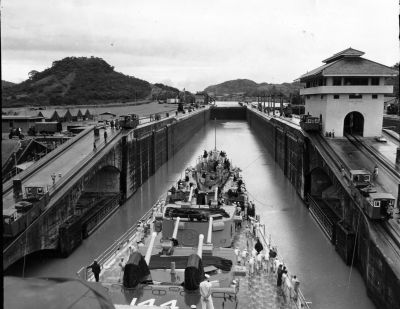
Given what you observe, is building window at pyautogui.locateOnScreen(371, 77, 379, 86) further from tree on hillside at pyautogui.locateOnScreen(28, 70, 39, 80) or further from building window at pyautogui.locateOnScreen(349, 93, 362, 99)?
tree on hillside at pyautogui.locateOnScreen(28, 70, 39, 80)

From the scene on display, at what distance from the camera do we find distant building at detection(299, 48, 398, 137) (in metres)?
35.2

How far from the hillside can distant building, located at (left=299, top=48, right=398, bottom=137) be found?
71914 mm

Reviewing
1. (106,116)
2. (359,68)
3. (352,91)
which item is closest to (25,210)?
(352,91)

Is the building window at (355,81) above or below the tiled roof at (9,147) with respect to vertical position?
above

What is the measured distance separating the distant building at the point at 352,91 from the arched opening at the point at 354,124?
319 millimetres

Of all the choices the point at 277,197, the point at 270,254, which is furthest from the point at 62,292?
the point at 277,197

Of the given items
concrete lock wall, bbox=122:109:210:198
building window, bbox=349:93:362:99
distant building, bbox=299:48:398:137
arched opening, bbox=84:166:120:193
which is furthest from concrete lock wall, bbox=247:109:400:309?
arched opening, bbox=84:166:120:193

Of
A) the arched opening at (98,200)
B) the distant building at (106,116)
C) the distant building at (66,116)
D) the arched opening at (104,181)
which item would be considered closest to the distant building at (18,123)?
the distant building at (66,116)

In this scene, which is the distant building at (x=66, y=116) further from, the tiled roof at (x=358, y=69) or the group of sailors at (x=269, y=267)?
the group of sailors at (x=269, y=267)

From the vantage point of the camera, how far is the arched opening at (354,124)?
38.2m

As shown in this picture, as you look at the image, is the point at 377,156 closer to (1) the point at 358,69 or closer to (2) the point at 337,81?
(1) the point at 358,69

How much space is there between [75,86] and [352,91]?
312 ft

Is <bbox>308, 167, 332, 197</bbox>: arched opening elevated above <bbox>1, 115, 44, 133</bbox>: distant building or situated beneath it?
situated beneath

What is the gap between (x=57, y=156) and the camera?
32875mm
